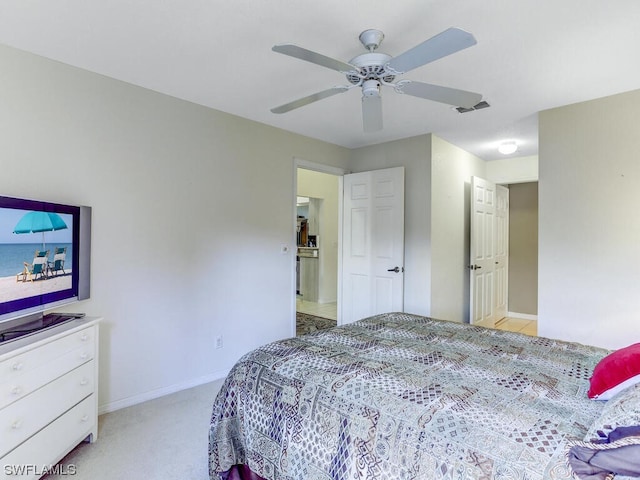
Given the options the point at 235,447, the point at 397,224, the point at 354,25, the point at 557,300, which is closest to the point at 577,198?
the point at 557,300

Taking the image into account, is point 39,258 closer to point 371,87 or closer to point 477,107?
point 371,87

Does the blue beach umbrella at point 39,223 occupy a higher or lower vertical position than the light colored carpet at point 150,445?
higher

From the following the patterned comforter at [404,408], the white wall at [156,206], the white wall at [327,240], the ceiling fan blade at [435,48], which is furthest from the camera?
the white wall at [327,240]

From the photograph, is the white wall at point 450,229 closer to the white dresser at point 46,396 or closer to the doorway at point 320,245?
the doorway at point 320,245

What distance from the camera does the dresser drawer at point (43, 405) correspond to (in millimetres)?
1524

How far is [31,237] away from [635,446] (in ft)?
8.73

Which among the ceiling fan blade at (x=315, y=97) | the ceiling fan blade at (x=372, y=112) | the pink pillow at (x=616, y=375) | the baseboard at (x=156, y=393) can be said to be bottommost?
the baseboard at (x=156, y=393)

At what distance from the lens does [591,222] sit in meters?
2.83

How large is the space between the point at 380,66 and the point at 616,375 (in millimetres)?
1659

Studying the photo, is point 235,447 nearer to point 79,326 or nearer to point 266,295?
point 79,326

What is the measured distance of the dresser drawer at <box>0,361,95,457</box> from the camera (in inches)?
60.0

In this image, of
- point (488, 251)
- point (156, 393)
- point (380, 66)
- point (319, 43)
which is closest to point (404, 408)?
point (380, 66)

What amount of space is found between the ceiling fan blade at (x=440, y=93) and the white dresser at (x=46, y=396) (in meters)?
2.29

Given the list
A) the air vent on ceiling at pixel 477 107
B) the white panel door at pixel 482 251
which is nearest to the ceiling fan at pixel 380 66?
the air vent on ceiling at pixel 477 107
